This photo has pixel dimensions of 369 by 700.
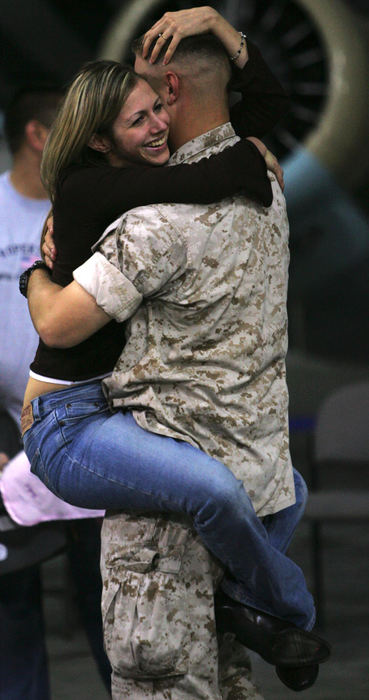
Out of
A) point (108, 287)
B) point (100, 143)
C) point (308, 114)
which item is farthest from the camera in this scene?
point (308, 114)

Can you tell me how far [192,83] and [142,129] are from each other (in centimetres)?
13

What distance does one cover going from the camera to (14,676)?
2.51m

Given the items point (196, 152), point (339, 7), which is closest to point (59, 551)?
point (196, 152)

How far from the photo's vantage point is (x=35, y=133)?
269 cm

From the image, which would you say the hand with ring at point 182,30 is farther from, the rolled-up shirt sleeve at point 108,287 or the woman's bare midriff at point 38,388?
the woman's bare midriff at point 38,388

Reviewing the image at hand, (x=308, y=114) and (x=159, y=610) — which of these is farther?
(x=308, y=114)

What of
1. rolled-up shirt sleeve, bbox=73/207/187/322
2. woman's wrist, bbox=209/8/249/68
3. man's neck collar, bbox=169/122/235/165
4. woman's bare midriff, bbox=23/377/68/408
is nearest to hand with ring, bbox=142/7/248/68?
woman's wrist, bbox=209/8/249/68

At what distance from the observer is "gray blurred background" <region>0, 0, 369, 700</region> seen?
6.79m

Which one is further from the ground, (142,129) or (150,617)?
(142,129)

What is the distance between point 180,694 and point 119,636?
Answer: 0.45ft

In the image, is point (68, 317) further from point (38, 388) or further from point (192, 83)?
point (192, 83)

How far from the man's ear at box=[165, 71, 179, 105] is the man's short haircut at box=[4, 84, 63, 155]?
1041 mm

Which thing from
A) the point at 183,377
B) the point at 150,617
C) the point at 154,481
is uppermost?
the point at 183,377

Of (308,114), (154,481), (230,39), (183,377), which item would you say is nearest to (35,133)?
(230,39)
